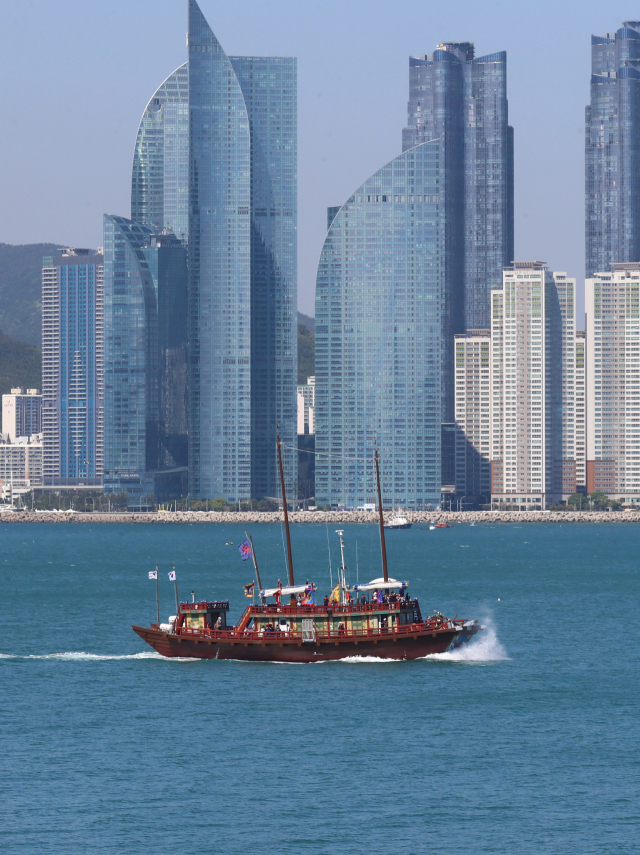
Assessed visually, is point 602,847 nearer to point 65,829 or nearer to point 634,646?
point 65,829

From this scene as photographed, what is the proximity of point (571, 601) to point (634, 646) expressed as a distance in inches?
1270

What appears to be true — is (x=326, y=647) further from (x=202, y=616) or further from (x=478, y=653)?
(x=478, y=653)

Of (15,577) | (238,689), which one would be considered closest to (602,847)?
(238,689)

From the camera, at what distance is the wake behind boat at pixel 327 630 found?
3465 inches

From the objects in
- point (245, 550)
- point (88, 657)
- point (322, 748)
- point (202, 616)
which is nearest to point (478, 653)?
point (245, 550)

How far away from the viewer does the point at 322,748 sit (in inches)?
2724

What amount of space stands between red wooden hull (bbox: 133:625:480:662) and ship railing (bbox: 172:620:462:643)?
0.34ft

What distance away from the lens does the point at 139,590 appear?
146875 mm

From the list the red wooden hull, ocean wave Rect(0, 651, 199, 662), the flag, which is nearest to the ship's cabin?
the red wooden hull

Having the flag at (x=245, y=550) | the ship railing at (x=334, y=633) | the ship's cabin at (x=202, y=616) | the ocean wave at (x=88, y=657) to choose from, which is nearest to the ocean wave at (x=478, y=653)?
the ship railing at (x=334, y=633)

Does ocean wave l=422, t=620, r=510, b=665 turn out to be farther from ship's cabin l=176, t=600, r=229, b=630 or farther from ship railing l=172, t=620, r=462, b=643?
ship's cabin l=176, t=600, r=229, b=630

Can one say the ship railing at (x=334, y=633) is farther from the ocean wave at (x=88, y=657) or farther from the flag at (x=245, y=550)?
the ocean wave at (x=88, y=657)

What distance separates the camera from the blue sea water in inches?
2242

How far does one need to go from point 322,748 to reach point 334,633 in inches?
754
